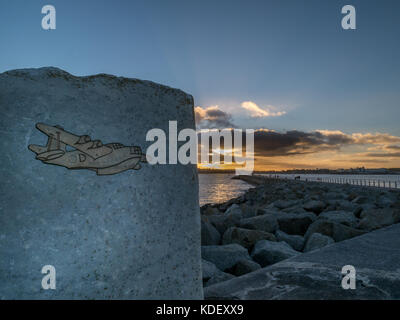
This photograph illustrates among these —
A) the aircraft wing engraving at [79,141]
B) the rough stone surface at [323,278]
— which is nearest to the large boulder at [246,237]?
the rough stone surface at [323,278]

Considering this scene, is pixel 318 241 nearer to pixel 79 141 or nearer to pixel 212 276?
pixel 212 276

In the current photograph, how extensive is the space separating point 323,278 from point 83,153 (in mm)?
2257

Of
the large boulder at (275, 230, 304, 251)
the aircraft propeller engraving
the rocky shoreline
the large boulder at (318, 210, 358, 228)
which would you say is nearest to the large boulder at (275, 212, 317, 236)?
the rocky shoreline

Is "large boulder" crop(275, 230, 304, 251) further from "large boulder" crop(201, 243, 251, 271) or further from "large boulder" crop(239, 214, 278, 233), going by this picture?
"large boulder" crop(201, 243, 251, 271)

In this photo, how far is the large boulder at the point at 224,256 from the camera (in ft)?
11.2

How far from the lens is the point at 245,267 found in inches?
127

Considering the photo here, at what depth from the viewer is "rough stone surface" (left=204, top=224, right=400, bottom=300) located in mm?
2057

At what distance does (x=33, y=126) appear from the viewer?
138cm

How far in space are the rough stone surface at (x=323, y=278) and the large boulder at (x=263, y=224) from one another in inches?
80.4

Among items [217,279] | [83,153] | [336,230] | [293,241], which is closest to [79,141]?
[83,153]
